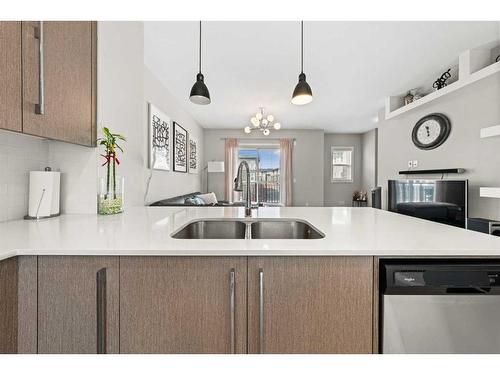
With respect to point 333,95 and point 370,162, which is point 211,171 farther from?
point 370,162

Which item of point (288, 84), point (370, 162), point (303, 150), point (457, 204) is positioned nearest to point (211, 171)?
point (303, 150)

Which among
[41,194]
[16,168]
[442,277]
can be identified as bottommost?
[442,277]

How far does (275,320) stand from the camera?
2.60 feet

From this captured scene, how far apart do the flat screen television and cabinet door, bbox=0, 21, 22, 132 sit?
4.00 m

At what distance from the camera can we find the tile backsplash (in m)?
1.20

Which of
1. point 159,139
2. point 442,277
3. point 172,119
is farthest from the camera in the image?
point 172,119

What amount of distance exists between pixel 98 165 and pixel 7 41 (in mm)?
715

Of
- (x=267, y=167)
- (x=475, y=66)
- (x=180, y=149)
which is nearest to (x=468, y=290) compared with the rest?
(x=475, y=66)

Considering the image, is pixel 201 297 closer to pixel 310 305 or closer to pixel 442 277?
pixel 310 305

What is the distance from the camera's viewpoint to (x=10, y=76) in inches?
35.2

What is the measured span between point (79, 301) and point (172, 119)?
3.70m

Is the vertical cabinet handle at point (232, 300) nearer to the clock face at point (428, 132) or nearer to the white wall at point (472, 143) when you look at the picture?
the white wall at point (472, 143)

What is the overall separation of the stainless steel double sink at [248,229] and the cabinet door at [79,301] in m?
0.66

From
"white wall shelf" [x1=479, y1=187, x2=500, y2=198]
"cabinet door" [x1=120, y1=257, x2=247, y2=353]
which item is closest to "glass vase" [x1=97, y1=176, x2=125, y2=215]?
"cabinet door" [x1=120, y1=257, x2=247, y2=353]
